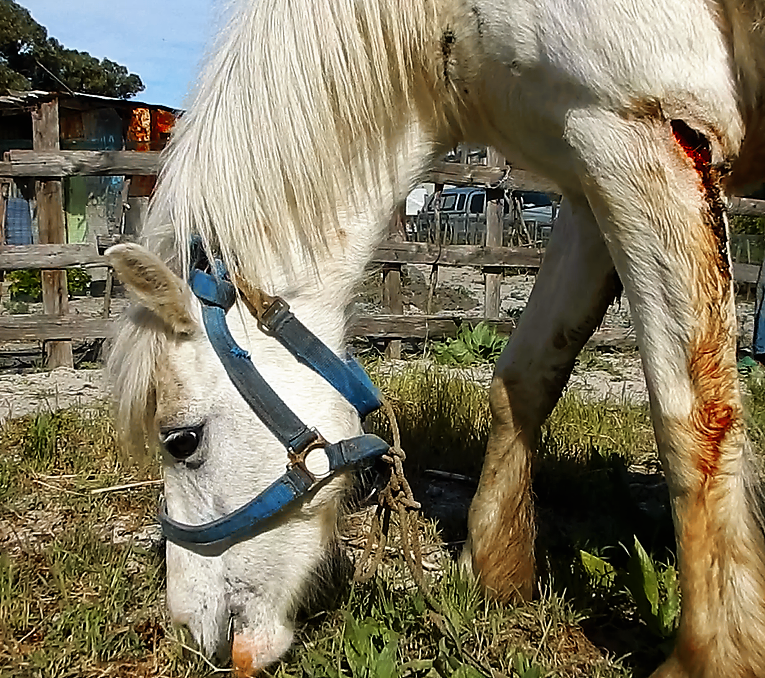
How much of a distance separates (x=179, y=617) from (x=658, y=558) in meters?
1.60

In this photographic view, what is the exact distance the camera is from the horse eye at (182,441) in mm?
1964

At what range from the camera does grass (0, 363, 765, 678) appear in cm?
201

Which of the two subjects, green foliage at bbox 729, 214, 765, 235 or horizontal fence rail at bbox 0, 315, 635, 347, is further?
green foliage at bbox 729, 214, 765, 235

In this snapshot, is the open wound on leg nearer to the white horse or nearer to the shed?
the white horse

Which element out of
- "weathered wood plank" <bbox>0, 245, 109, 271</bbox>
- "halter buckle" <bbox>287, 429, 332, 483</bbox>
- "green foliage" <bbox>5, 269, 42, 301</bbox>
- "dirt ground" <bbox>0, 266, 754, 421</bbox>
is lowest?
"dirt ground" <bbox>0, 266, 754, 421</bbox>

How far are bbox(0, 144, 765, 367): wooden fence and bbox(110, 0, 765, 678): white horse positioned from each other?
375 cm

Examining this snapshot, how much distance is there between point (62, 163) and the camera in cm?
631

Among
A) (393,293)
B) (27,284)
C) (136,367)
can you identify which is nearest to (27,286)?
(27,284)

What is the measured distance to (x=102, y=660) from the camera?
2.03 m

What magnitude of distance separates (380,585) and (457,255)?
518cm

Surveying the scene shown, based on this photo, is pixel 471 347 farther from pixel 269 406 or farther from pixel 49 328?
pixel 269 406

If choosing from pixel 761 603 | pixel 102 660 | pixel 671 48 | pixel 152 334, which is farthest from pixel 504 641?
pixel 671 48

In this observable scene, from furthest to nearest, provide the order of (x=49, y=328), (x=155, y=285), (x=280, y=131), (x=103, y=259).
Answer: (x=49, y=328) → (x=103, y=259) → (x=280, y=131) → (x=155, y=285)

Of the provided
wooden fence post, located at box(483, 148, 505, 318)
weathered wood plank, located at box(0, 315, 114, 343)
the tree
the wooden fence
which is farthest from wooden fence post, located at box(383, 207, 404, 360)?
the tree
